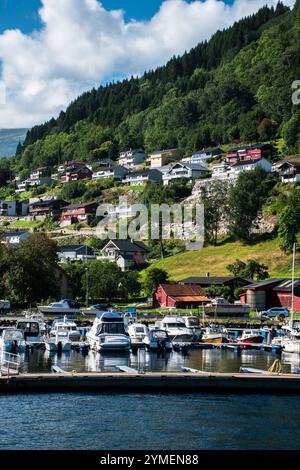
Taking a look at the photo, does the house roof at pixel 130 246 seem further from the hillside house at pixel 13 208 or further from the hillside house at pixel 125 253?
the hillside house at pixel 13 208

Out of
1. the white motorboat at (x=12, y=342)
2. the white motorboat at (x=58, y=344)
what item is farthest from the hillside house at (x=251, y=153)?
the white motorboat at (x=12, y=342)

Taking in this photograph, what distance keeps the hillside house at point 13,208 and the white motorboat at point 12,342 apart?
5367 inches

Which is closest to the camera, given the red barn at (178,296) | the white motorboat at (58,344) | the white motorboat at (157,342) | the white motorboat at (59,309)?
the white motorboat at (58,344)

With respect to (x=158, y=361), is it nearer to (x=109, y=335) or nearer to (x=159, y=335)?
(x=109, y=335)

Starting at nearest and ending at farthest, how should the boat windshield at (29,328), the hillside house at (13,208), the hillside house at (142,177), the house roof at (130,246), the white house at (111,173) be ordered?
the boat windshield at (29,328) → the house roof at (130,246) → the hillside house at (142,177) → the white house at (111,173) → the hillside house at (13,208)

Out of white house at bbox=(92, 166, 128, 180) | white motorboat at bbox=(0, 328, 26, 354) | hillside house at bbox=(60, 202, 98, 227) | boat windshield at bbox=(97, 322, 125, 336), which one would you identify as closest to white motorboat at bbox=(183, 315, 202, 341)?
boat windshield at bbox=(97, 322, 125, 336)

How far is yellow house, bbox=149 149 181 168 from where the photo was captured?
627ft

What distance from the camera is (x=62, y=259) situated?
5089 inches

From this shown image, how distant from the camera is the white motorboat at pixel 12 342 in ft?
180

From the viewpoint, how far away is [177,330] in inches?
2485

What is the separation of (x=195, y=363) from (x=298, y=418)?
1874 cm
